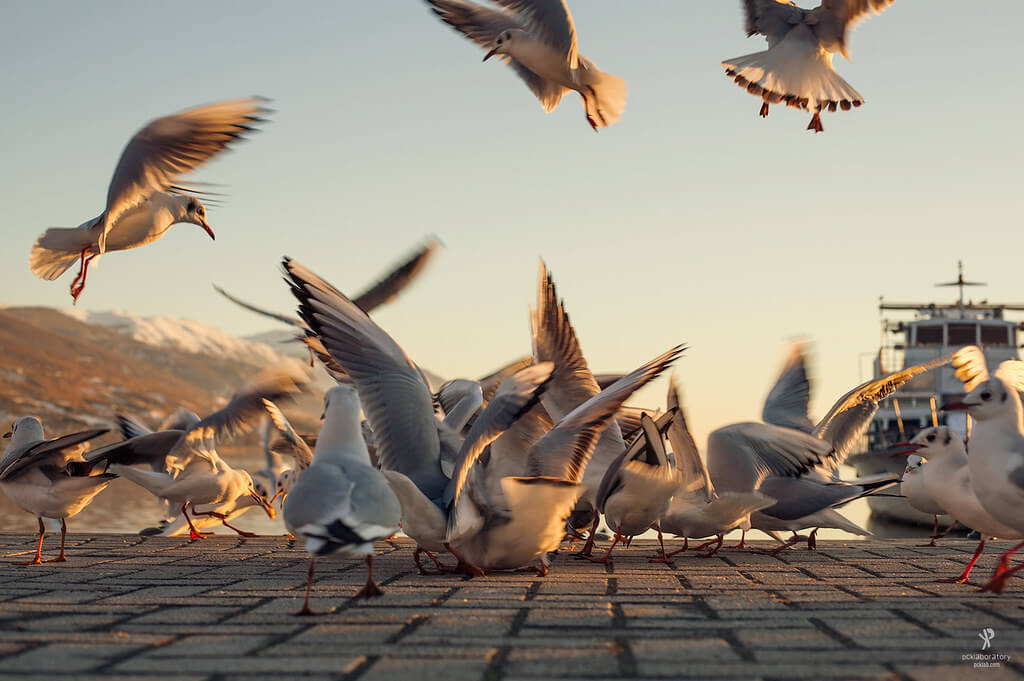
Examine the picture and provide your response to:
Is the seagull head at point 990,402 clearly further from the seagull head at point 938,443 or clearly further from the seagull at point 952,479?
the seagull head at point 938,443

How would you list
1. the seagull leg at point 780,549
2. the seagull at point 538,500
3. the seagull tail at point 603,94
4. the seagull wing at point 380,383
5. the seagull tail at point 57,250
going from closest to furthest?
the seagull at point 538,500 < the seagull wing at point 380,383 < the seagull leg at point 780,549 < the seagull tail at point 57,250 < the seagull tail at point 603,94

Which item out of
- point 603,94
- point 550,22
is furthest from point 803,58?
point 550,22

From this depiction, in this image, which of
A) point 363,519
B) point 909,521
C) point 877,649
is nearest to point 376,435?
point 363,519

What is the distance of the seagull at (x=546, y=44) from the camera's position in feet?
27.8

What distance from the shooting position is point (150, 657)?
2.95m

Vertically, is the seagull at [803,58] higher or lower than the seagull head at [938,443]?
higher

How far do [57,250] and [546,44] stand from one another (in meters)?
4.30

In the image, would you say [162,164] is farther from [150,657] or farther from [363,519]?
[150,657]

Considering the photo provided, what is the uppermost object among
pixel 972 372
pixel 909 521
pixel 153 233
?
pixel 153 233

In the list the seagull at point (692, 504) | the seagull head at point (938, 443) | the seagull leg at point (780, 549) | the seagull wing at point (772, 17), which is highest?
the seagull wing at point (772, 17)

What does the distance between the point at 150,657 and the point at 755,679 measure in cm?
174

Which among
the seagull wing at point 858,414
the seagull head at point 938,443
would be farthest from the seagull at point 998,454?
the seagull wing at point 858,414

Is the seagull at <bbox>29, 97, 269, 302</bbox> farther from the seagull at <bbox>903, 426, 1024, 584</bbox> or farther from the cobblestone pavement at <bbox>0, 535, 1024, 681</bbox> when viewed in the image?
the seagull at <bbox>903, 426, 1024, 584</bbox>

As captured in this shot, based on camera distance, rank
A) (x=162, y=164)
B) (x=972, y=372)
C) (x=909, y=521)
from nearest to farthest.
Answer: (x=972, y=372) < (x=162, y=164) < (x=909, y=521)
